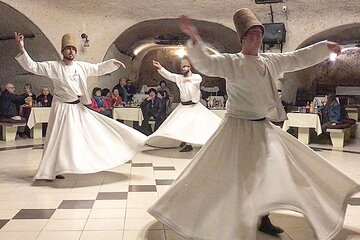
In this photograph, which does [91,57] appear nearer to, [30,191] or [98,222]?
[30,191]

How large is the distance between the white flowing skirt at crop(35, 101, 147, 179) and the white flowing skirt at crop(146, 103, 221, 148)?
5.29 feet

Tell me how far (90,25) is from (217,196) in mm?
8230

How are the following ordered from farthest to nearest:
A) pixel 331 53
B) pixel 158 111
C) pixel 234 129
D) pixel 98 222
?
1. pixel 158 111
2. pixel 98 222
3. pixel 331 53
4. pixel 234 129

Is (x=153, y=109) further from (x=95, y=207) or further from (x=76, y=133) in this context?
(x=95, y=207)

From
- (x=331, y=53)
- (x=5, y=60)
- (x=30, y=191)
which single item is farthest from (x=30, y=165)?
(x=5, y=60)

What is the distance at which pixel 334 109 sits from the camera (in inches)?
345

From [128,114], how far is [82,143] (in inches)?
185

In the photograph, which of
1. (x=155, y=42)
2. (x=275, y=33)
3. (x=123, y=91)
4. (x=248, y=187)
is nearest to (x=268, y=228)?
(x=248, y=187)

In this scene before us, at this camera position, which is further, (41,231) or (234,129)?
(41,231)

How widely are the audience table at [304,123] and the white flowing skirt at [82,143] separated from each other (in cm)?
451

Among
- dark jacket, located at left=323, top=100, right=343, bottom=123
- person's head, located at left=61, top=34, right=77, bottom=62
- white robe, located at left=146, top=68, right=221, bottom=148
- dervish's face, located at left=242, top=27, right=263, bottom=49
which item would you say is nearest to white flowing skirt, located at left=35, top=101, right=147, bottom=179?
person's head, located at left=61, top=34, right=77, bottom=62

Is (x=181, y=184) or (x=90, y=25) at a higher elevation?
(x=90, y=25)

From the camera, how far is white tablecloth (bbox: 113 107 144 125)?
9375 mm

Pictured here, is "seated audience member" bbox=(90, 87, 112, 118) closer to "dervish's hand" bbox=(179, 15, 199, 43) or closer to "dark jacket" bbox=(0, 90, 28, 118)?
"dark jacket" bbox=(0, 90, 28, 118)
